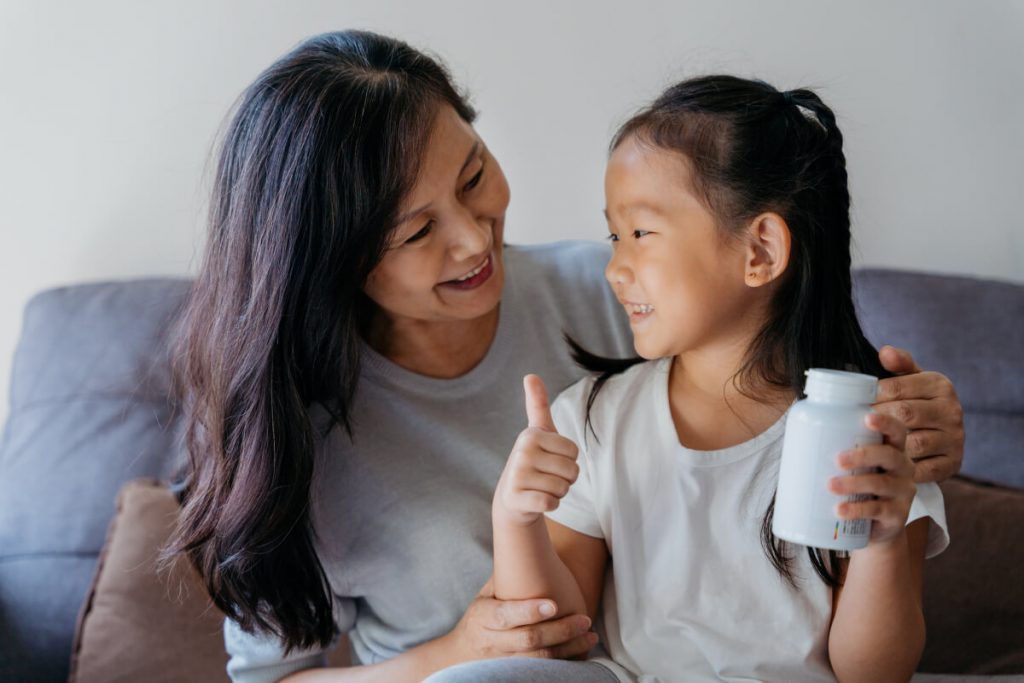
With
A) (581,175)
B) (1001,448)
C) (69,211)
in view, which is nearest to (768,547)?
(1001,448)

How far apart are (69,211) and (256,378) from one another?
1063 millimetres

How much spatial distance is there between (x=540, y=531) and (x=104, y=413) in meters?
1.06

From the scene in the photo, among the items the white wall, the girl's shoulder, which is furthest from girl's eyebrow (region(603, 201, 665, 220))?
the white wall

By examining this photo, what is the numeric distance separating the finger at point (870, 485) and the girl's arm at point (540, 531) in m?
0.28

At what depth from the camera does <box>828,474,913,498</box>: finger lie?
2.98 ft

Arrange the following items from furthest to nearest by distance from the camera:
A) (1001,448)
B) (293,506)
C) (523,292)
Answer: (1001,448) < (523,292) < (293,506)

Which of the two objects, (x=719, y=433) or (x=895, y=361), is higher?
(x=895, y=361)

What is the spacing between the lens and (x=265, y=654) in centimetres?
138

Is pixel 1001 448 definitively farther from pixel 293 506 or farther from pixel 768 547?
pixel 293 506

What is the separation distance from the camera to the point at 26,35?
6.67 ft

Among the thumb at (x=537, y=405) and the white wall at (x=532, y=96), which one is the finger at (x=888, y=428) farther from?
the white wall at (x=532, y=96)

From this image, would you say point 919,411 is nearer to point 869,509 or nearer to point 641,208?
point 869,509

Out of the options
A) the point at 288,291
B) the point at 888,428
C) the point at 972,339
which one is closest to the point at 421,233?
the point at 288,291

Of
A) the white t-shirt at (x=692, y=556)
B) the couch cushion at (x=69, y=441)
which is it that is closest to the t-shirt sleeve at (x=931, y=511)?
the white t-shirt at (x=692, y=556)
